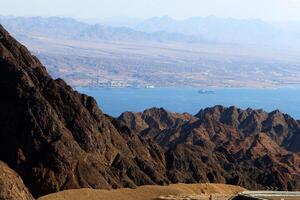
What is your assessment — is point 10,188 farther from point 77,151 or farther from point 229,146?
point 229,146

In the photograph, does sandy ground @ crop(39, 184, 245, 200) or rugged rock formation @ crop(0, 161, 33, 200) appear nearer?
rugged rock formation @ crop(0, 161, 33, 200)

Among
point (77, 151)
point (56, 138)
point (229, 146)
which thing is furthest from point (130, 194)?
point (229, 146)

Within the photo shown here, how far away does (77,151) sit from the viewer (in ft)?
212

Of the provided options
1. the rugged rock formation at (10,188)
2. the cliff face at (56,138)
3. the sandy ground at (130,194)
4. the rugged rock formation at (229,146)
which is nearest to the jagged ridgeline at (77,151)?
the cliff face at (56,138)

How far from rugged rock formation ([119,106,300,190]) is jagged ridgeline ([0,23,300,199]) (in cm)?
23

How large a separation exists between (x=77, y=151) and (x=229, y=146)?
5116 centimetres

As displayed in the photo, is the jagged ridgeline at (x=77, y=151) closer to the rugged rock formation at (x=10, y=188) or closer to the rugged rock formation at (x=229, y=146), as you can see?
the rugged rock formation at (x=229, y=146)

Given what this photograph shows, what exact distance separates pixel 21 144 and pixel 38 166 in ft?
10.2

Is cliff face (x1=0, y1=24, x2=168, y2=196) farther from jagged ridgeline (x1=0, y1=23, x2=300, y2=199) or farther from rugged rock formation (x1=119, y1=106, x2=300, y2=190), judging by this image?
rugged rock formation (x1=119, y1=106, x2=300, y2=190)

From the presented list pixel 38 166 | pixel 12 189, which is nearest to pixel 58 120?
pixel 38 166

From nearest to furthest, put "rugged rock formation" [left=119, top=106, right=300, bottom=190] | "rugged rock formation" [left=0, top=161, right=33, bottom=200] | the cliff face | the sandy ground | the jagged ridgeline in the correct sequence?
"rugged rock formation" [left=0, top=161, right=33, bottom=200] < the sandy ground < the cliff face < the jagged ridgeline < "rugged rock formation" [left=119, top=106, right=300, bottom=190]

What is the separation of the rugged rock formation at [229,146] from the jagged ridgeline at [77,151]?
0.23 meters

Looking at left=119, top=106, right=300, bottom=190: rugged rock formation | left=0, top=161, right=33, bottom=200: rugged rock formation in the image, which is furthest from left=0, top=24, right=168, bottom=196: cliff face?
left=0, top=161, right=33, bottom=200: rugged rock formation

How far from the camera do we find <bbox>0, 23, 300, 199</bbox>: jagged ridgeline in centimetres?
6141
